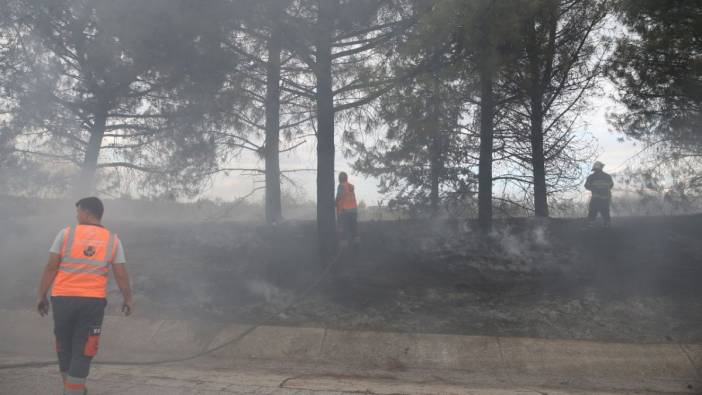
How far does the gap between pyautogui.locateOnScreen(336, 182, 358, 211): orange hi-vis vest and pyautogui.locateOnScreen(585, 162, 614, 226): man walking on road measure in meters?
4.82

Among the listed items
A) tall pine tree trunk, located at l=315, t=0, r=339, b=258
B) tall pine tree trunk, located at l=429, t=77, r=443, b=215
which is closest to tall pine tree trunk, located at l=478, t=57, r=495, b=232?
tall pine tree trunk, located at l=429, t=77, r=443, b=215

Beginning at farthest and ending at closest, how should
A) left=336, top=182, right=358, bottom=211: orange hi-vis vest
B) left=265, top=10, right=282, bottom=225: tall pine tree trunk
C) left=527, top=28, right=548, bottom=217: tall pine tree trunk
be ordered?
left=527, top=28, right=548, bottom=217: tall pine tree trunk → left=336, top=182, right=358, bottom=211: orange hi-vis vest → left=265, top=10, right=282, bottom=225: tall pine tree trunk

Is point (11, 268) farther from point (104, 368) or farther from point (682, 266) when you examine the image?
point (682, 266)

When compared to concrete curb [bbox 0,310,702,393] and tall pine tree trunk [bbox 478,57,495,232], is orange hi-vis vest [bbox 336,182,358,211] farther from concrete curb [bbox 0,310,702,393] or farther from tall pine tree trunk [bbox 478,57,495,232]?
concrete curb [bbox 0,310,702,393]

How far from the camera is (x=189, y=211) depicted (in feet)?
64.0

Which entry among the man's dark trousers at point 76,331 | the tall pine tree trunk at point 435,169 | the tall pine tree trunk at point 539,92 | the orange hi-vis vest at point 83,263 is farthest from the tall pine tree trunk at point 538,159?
the man's dark trousers at point 76,331

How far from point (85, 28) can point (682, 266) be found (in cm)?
1247

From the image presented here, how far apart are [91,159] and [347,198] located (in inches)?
280

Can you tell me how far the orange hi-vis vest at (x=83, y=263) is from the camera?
4453 mm

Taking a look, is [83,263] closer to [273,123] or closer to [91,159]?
[273,123]

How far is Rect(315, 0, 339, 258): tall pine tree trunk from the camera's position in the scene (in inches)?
400

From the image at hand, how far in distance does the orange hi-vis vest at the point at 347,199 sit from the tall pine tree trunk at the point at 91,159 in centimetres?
654

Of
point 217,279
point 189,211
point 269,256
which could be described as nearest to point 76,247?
point 217,279

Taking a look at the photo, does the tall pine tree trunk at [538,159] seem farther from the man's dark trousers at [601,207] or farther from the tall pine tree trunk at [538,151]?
the man's dark trousers at [601,207]
